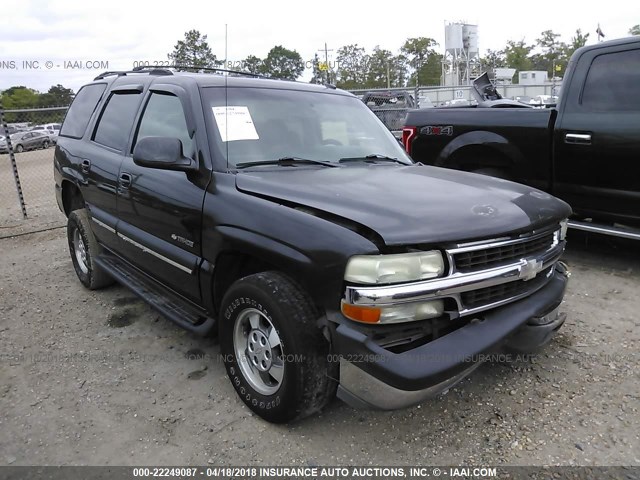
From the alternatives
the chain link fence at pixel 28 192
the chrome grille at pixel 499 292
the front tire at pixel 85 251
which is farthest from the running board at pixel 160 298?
the chain link fence at pixel 28 192

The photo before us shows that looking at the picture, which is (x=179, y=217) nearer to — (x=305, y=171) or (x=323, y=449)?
(x=305, y=171)

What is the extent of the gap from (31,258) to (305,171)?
4.61 m

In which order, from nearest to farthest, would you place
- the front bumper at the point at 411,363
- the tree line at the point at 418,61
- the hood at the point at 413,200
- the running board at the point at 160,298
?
the front bumper at the point at 411,363, the hood at the point at 413,200, the running board at the point at 160,298, the tree line at the point at 418,61

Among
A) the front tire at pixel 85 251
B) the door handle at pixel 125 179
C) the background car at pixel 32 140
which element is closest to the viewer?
the door handle at pixel 125 179

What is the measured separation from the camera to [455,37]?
175 ft

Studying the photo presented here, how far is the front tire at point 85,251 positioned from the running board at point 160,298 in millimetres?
153

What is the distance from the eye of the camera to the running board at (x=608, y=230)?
4.50 m

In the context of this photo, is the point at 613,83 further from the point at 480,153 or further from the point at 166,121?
the point at 166,121

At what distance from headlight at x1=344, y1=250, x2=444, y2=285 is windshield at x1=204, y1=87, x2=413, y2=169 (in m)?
1.19

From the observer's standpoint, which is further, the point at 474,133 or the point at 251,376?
the point at 474,133

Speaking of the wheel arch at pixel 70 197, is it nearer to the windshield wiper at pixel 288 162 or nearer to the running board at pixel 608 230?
the windshield wiper at pixel 288 162

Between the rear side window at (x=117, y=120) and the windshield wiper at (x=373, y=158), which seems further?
the rear side window at (x=117, y=120)

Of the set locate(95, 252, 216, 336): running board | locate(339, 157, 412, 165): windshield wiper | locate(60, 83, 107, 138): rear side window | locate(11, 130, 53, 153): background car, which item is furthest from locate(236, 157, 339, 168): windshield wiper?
locate(11, 130, 53, 153): background car

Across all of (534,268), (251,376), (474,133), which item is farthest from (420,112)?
(251,376)
